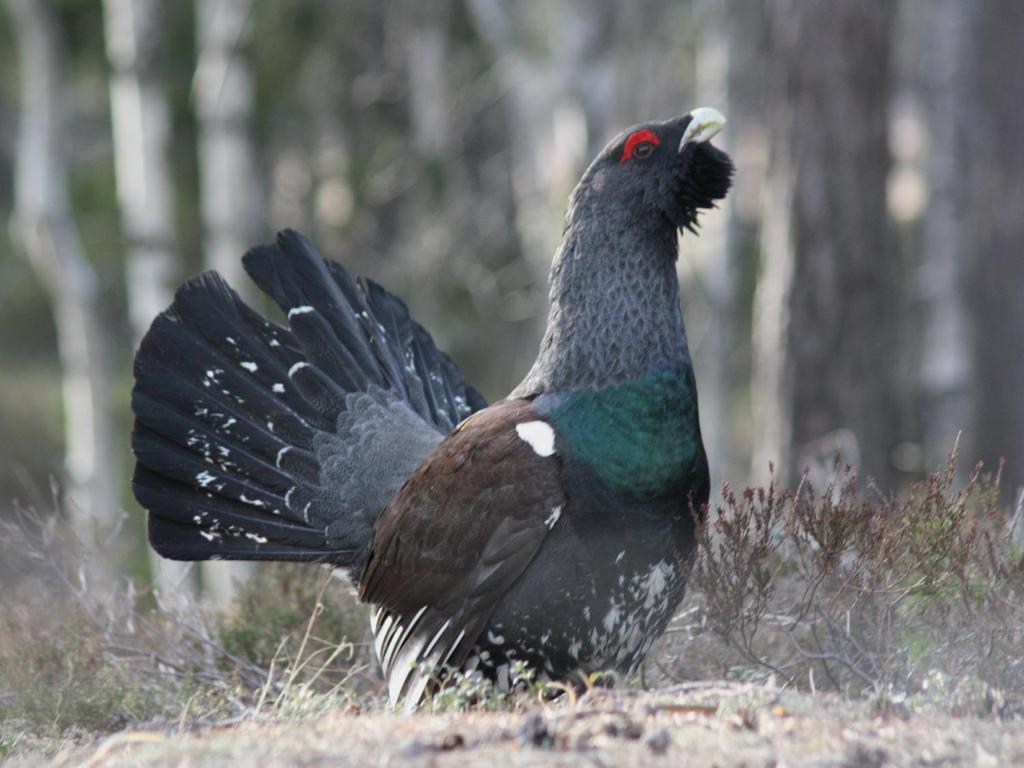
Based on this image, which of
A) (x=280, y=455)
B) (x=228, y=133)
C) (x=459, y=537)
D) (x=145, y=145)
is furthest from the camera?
(x=145, y=145)

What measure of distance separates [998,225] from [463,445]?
1058 centimetres

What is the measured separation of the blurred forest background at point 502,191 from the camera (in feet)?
31.3

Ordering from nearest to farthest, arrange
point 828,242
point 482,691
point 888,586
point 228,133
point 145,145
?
point 482,691
point 888,586
point 828,242
point 228,133
point 145,145

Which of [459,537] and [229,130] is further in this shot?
[229,130]

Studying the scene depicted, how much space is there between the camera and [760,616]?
196 inches

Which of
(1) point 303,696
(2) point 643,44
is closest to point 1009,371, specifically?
(2) point 643,44

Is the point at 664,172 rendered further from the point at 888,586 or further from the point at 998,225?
the point at 998,225

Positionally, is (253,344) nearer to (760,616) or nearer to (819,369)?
(760,616)

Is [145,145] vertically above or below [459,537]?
above

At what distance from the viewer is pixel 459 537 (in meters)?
4.93

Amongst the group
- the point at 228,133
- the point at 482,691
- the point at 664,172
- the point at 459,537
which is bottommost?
the point at 482,691

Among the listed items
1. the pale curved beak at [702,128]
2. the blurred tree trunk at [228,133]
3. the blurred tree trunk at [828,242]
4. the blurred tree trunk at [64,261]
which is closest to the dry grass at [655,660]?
the pale curved beak at [702,128]

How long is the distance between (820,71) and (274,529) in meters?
5.48

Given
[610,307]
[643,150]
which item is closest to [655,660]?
[610,307]
